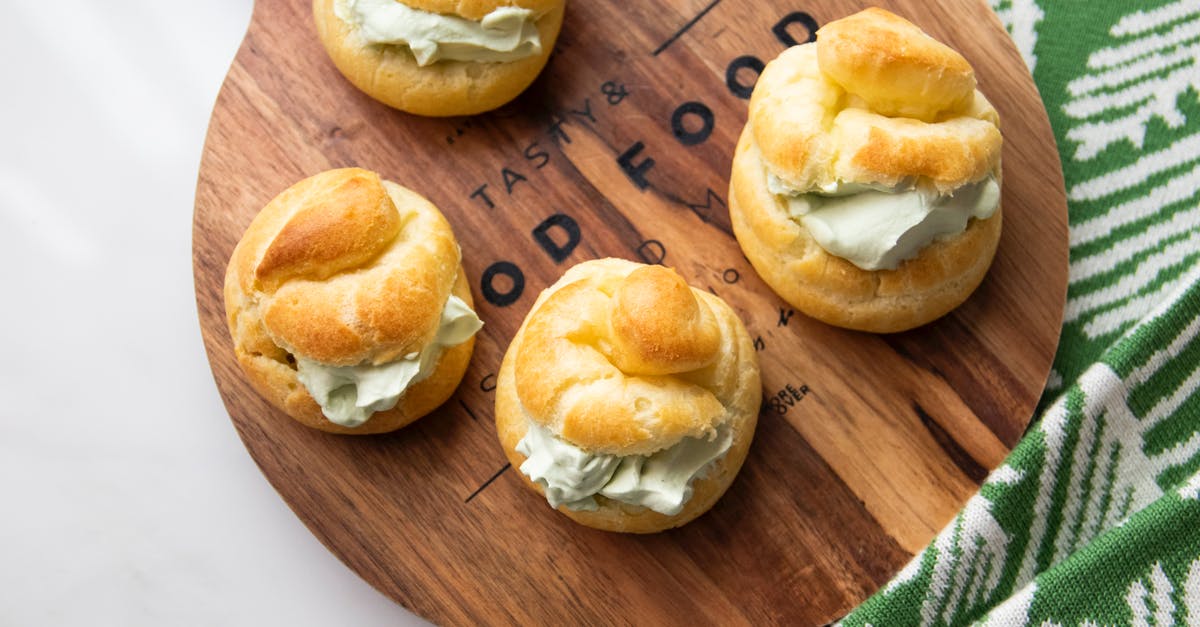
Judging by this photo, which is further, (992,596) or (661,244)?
(661,244)

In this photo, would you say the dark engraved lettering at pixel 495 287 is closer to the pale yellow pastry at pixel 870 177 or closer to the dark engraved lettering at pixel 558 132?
the dark engraved lettering at pixel 558 132

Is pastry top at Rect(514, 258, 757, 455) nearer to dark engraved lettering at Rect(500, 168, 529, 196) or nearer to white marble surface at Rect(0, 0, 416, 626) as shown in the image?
dark engraved lettering at Rect(500, 168, 529, 196)

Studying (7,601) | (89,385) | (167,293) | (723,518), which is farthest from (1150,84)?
(7,601)

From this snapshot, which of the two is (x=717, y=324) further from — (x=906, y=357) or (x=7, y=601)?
(x=7, y=601)

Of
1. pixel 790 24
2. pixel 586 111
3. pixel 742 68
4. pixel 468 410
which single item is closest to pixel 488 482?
pixel 468 410

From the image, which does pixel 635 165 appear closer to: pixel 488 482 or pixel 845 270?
pixel 845 270

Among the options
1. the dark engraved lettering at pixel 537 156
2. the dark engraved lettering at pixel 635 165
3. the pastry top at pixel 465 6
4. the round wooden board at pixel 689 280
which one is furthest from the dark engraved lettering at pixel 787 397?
the pastry top at pixel 465 6

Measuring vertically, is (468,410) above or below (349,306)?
below
